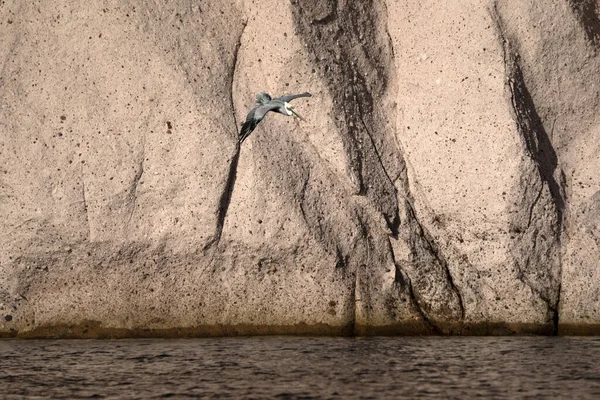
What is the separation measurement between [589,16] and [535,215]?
145cm

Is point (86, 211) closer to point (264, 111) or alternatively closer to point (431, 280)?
point (264, 111)

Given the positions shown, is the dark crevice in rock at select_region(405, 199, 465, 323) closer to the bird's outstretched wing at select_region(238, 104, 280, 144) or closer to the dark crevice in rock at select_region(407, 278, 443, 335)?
the dark crevice in rock at select_region(407, 278, 443, 335)

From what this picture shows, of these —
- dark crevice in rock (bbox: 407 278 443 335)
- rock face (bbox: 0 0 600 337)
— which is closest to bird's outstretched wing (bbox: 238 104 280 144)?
rock face (bbox: 0 0 600 337)

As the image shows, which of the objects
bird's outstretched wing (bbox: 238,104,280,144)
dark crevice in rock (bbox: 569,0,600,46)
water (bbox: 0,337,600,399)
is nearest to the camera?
water (bbox: 0,337,600,399)

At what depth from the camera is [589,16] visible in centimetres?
706

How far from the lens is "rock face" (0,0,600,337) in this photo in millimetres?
6875

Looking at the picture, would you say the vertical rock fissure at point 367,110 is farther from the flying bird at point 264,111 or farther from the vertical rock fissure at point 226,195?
the flying bird at point 264,111

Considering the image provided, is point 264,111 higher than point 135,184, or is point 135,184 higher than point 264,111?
point 264,111

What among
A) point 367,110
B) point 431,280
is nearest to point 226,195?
point 367,110

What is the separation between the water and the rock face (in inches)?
12.7

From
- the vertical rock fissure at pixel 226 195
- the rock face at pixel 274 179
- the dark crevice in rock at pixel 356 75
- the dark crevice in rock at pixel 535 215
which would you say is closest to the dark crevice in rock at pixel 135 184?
the rock face at pixel 274 179

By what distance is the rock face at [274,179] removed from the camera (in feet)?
22.6

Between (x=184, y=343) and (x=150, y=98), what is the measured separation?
170cm

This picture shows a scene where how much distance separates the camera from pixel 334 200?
23.2 feet
